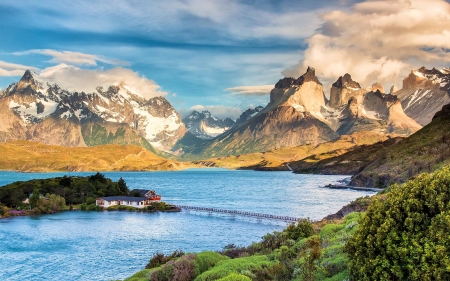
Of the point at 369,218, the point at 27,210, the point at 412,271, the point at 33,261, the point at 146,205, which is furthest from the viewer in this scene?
the point at 146,205

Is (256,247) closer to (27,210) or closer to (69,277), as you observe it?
(69,277)

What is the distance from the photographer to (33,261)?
64812mm

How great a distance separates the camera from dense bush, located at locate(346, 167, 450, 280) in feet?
48.8

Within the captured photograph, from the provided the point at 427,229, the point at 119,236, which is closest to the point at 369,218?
the point at 427,229

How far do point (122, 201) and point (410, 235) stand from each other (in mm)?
130591

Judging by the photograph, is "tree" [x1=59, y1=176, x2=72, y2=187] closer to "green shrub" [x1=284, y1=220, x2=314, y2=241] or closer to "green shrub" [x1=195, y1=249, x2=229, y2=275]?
"green shrub" [x1=284, y1=220, x2=314, y2=241]

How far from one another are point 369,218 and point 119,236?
75829mm

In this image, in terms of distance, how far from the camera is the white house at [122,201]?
136 metres

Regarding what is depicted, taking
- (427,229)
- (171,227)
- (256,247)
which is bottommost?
(171,227)

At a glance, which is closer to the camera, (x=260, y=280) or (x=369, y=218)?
(x=369, y=218)

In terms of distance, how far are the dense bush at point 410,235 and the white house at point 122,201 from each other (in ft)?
407

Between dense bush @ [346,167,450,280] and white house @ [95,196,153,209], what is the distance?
4885 inches

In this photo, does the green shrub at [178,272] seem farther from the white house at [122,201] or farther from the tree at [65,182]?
the tree at [65,182]

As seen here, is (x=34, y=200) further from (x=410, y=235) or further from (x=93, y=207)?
(x=410, y=235)
